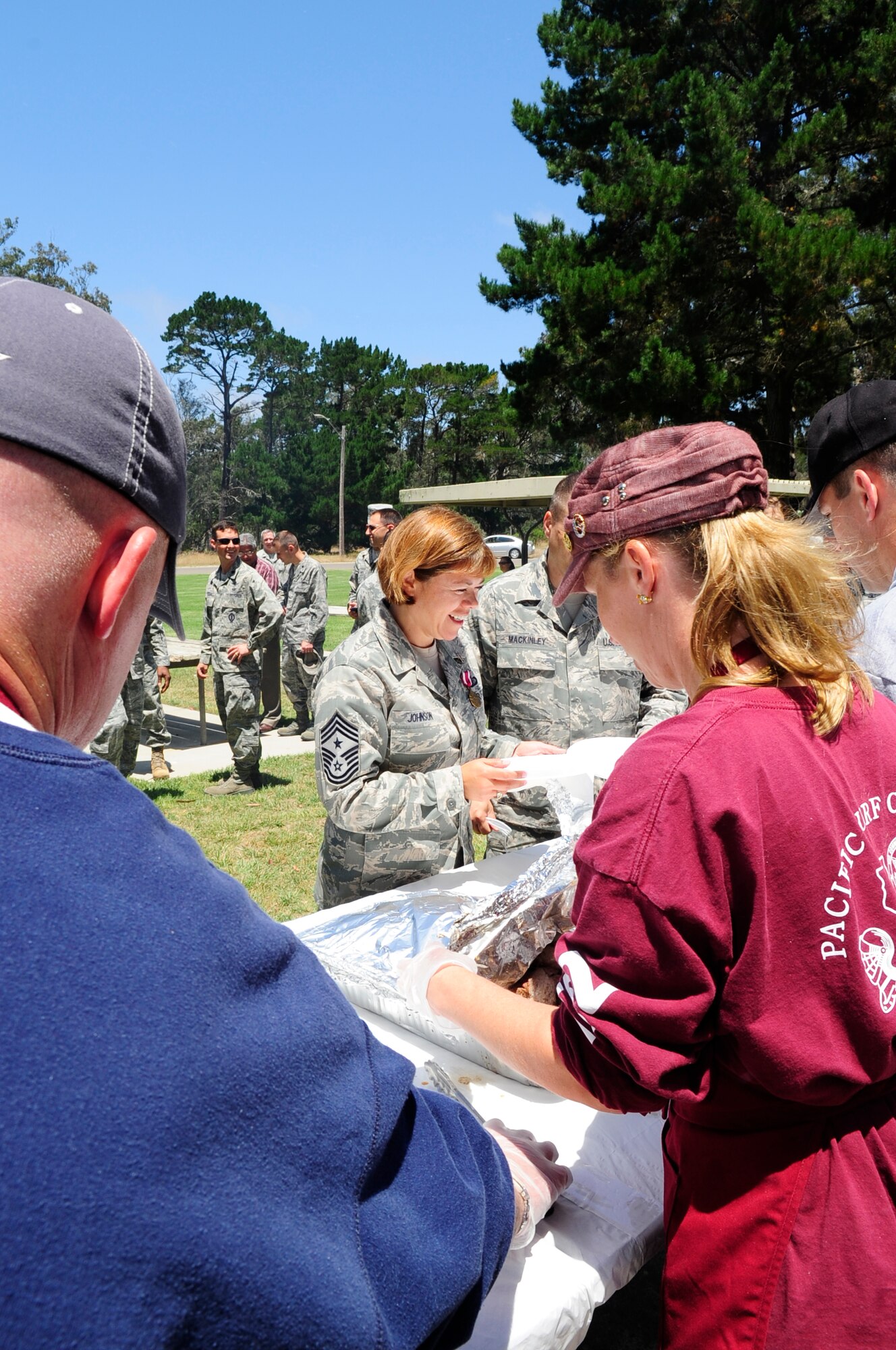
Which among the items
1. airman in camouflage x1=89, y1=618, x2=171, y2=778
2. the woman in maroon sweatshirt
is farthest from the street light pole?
the woman in maroon sweatshirt

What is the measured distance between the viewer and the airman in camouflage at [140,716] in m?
5.27

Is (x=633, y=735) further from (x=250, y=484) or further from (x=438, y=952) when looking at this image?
(x=250, y=484)

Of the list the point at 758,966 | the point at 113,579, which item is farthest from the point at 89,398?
the point at 758,966

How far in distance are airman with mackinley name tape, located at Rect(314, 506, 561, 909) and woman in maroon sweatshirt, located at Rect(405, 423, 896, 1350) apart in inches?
45.5

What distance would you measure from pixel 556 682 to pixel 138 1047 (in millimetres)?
2739

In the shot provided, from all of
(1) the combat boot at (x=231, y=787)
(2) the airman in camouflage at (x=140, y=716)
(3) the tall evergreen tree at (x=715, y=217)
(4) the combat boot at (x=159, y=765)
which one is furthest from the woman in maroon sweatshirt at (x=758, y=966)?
(3) the tall evergreen tree at (x=715, y=217)

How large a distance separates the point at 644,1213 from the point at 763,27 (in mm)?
16999

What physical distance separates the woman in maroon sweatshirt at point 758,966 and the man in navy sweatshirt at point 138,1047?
0.29 meters

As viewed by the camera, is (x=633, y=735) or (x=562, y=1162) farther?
(x=633, y=735)

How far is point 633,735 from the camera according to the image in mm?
3184

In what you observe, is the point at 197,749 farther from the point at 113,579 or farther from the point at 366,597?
the point at 113,579

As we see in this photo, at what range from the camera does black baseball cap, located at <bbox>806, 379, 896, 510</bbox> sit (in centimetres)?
210

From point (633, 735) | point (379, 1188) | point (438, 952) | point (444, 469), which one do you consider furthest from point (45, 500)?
point (444, 469)

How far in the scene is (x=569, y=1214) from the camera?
4.27 ft
